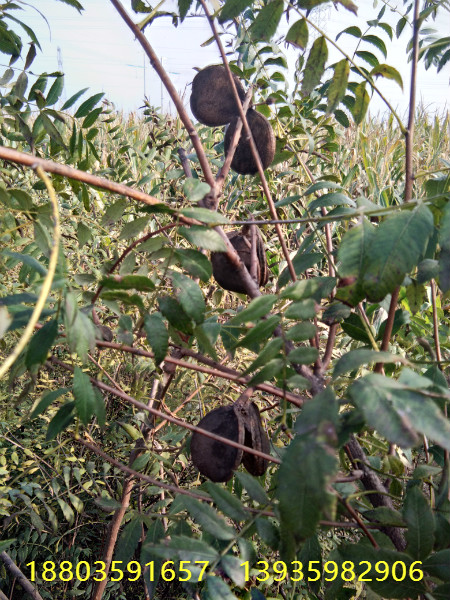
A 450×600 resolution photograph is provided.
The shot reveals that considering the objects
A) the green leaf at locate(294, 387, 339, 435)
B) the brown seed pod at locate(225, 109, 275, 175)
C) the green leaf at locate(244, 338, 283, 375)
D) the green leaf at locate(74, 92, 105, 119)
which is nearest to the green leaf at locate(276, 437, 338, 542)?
the green leaf at locate(294, 387, 339, 435)

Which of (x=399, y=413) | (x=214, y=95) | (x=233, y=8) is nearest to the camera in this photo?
(x=399, y=413)

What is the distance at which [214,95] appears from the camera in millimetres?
820

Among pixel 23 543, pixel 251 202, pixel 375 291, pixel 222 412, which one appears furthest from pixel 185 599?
pixel 251 202

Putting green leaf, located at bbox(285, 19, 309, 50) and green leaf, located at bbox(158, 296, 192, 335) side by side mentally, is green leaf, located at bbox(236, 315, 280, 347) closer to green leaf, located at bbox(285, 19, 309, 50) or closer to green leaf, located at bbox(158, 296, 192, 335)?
green leaf, located at bbox(158, 296, 192, 335)

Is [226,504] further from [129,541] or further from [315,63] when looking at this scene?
[315,63]

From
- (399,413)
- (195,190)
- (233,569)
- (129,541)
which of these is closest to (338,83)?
(195,190)

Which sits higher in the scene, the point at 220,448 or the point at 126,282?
the point at 126,282

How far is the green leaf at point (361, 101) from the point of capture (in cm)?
74

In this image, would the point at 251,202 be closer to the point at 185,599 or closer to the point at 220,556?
the point at 185,599

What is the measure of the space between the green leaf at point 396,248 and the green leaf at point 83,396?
28 centimetres

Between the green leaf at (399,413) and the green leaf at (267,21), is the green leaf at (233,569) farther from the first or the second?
the green leaf at (267,21)

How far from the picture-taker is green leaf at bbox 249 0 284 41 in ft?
1.96

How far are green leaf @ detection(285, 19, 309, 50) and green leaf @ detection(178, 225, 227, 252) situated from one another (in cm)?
30

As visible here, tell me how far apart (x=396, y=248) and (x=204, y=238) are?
0.19 meters
